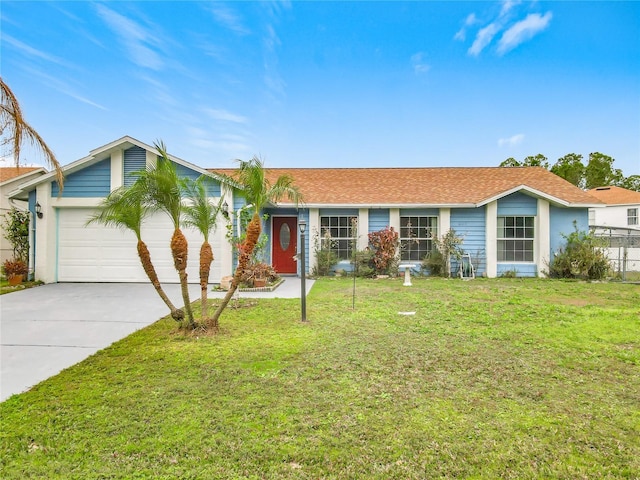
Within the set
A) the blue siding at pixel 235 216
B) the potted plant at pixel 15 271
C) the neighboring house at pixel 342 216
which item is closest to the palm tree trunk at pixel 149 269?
the neighboring house at pixel 342 216

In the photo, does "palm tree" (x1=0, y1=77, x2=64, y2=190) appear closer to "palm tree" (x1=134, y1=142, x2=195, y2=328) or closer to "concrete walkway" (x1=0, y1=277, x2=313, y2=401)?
"concrete walkway" (x1=0, y1=277, x2=313, y2=401)

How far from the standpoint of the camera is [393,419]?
3000 mm

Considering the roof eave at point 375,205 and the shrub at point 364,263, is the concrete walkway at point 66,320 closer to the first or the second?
the shrub at point 364,263

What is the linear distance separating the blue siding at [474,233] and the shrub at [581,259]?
2351 mm

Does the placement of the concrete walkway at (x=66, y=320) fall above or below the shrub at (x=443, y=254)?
below

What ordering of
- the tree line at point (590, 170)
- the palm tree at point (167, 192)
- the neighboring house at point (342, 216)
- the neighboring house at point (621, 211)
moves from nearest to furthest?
the palm tree at point (167, 192) → the neighboring house at point (342, 216) → the neighboring house at point (621, 211) → the tree line at point (590, 170)

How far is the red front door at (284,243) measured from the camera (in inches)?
544

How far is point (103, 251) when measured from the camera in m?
11.4

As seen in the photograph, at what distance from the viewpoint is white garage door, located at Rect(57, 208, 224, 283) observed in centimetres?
1135

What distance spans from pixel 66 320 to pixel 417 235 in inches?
430

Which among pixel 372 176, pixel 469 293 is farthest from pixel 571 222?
pixel 372 176

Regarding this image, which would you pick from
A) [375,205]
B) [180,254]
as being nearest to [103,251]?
[180,254]

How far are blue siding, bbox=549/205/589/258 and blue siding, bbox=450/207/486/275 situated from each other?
93.0 inches

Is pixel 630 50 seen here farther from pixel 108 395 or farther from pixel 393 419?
pixel 108 395
